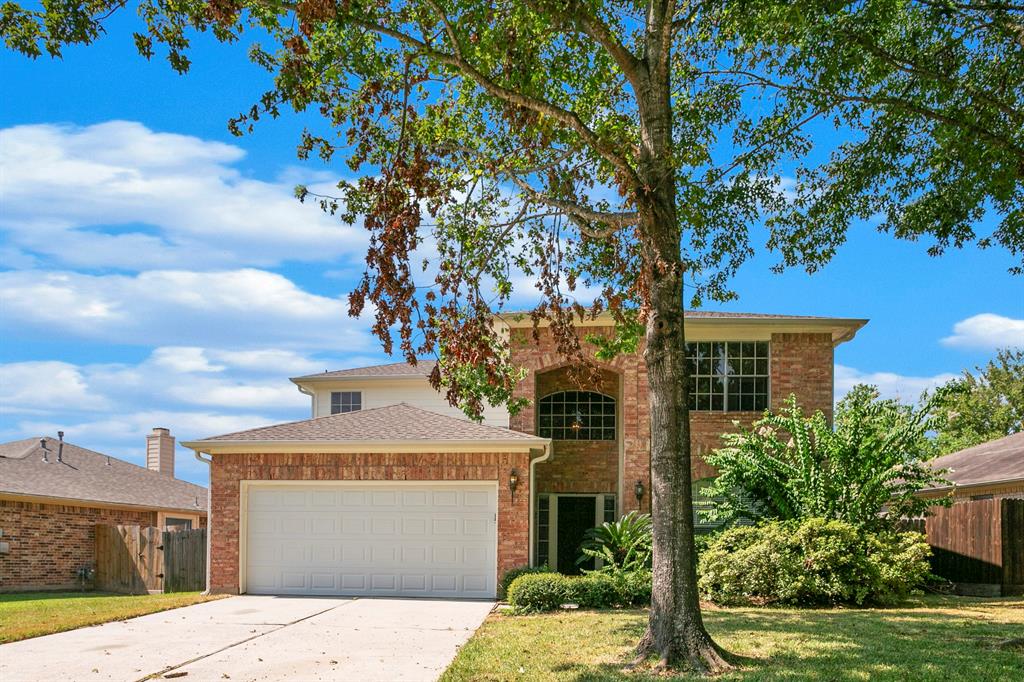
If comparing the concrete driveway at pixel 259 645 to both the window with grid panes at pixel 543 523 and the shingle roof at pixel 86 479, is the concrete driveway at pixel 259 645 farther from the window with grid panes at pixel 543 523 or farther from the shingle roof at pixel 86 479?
the shingle roof at pixel 86 479

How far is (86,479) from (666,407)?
2059 cm

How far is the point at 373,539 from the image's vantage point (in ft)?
61.2

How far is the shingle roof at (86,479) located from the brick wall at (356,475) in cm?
599

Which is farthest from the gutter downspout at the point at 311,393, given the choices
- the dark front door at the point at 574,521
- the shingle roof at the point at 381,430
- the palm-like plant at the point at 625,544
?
the palm-like plant at the point at 625,544

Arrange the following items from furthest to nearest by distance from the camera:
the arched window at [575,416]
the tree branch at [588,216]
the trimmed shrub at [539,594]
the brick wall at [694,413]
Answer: the arched window at [575,416]
the brick wall at [694,413]
the trimmed shrub at [539,594]
the tree branch at [588,216]

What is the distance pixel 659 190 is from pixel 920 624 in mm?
7384

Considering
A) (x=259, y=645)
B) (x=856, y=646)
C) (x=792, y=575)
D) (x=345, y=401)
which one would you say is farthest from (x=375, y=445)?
(x=856, y=646)

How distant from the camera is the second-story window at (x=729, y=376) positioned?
21.6 meters

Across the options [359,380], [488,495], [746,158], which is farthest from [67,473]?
[746,158]

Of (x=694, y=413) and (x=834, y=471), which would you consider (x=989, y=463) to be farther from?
(x=834, y=471)

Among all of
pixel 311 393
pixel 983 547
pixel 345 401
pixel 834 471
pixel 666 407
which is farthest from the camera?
pixel 311 393

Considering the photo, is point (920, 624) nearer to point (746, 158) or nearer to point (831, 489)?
point (831, 489)

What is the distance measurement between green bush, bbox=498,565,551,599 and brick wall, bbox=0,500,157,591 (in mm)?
11347

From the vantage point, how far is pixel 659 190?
10.7m
